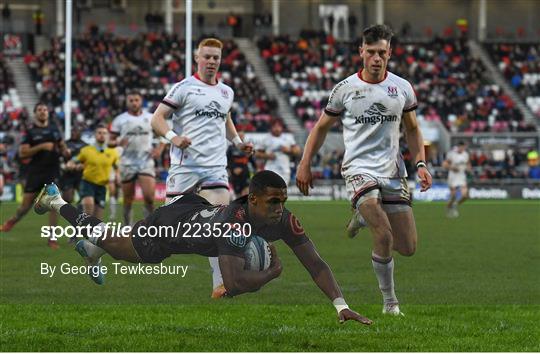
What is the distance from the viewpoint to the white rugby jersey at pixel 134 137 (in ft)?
65.1

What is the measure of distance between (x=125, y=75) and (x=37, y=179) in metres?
34.5

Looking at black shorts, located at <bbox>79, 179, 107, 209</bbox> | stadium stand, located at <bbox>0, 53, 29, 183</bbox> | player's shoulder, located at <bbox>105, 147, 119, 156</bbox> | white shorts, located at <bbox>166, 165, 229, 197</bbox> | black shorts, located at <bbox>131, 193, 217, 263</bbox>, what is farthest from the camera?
stadium stand, located at <bbox>0, 53, 29, 183</bbox>

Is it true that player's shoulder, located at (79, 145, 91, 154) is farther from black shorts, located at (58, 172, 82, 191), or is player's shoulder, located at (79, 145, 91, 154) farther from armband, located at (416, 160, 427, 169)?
armband, located at (416, 160, 427, 169)

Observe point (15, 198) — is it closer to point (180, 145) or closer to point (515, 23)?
point (180, 145)

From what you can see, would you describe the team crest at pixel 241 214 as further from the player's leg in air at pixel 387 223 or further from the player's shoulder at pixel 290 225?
the player's leg in air at pixel 387 223

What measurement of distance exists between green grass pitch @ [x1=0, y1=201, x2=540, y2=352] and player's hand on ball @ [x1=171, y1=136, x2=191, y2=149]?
1515 millimetres

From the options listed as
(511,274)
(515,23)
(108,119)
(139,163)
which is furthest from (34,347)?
(515,23)

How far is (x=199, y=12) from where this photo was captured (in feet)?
209

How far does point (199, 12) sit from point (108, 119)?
19.5m

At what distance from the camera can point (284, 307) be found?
1117 centimetres

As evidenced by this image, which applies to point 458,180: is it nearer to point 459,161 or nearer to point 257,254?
point 459,161

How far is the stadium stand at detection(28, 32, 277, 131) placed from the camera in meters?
48.8

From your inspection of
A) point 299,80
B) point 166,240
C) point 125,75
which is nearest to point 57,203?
point 166,240

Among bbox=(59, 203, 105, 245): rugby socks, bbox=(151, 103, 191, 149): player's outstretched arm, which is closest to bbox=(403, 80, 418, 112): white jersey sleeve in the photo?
bbox=(151, 103, 191, 149): player's outstretched arm
